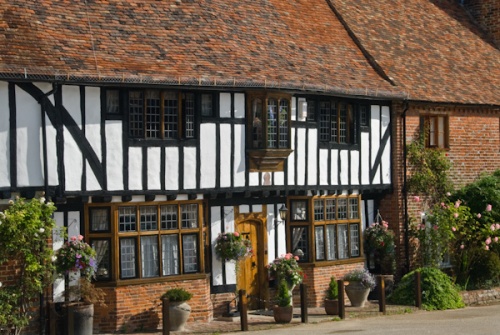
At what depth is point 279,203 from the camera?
24.5 metres

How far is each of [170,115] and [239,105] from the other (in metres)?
1.75

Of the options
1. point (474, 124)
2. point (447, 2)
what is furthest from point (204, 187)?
point (447, 2)

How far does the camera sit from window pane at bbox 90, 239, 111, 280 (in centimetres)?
2116

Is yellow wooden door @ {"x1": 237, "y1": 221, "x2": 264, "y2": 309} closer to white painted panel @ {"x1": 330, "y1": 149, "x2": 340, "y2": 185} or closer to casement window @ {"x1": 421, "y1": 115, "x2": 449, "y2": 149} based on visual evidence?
white painted panel @ {"x1": 330, "y1": 149, "x2": 340, "y2": 185}

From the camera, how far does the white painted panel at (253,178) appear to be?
23.0 m

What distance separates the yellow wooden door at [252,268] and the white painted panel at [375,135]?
3.85 m

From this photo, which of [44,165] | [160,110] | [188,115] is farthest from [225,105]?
[44,165]

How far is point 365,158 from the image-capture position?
85.3ft

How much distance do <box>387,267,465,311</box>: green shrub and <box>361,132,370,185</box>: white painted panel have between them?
2564 millimetres

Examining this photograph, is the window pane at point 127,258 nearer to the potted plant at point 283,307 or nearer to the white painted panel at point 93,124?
the white painted panel at point 93,124

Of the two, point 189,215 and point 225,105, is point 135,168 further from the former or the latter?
point 225,105

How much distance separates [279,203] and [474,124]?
24.4 ft

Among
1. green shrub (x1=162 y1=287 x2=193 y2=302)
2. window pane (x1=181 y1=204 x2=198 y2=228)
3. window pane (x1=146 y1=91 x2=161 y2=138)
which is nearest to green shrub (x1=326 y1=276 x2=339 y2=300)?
window pane (x1=181 y1=204 x2=198 y2=228)

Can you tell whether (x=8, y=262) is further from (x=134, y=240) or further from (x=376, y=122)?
(x=376, y=122)
